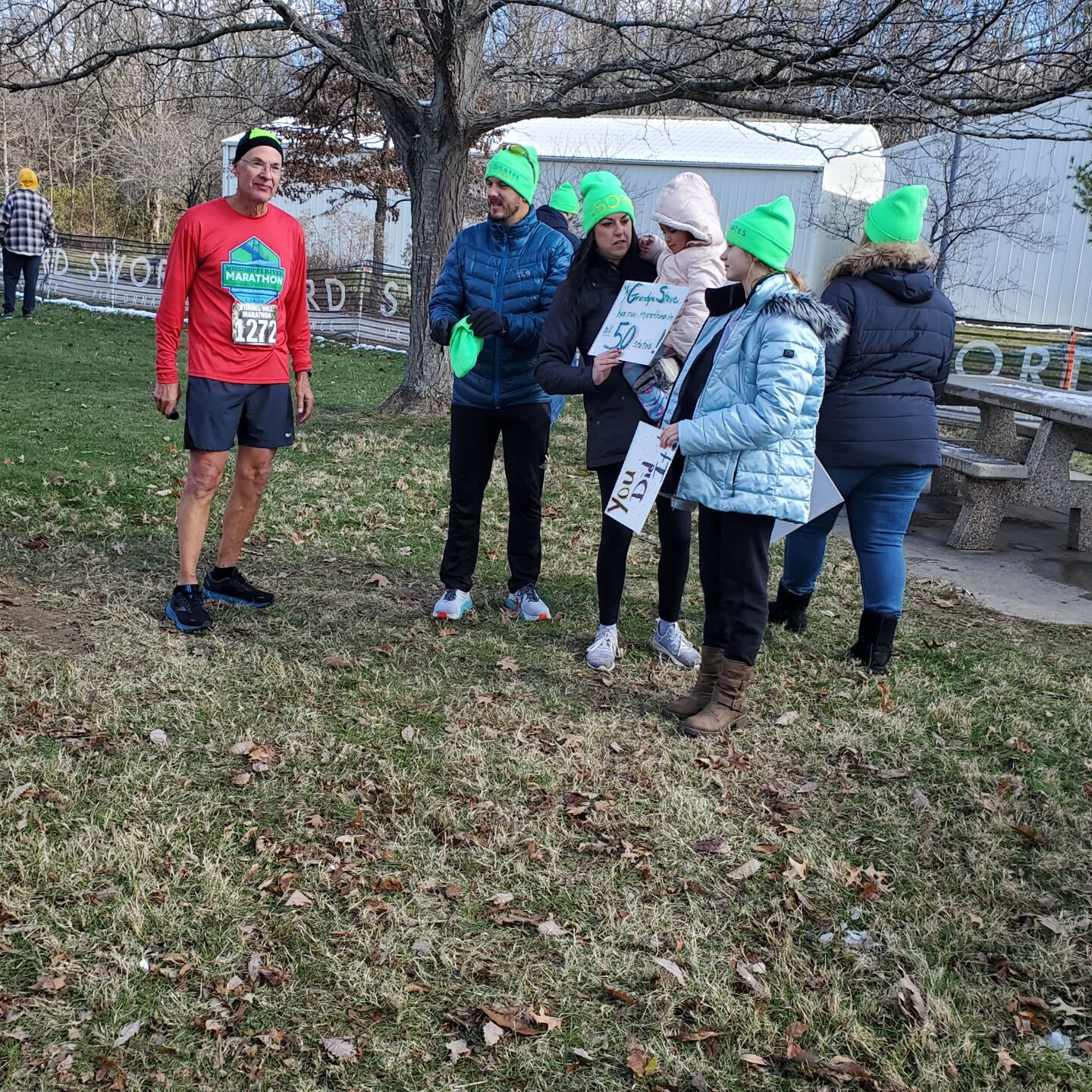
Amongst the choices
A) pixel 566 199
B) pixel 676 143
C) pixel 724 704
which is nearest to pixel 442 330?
pixel 724 704

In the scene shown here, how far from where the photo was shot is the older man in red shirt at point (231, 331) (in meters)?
4.81

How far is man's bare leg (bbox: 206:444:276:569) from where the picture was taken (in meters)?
5.29

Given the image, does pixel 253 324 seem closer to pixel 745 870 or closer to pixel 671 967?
pixel 745 870

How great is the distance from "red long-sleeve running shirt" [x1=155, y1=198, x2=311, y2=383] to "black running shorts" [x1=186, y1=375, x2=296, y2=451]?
1.7 inches

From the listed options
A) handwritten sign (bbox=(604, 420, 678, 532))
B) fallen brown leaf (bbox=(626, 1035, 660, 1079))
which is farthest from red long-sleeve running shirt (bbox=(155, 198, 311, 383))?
fallen brown leaf (bbox=(626, 1035, 660, 1079))

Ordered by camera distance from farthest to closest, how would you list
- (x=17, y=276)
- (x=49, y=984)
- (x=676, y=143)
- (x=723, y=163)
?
(x=676, y=143)
(x=723, y=163)
(x=17, y=276)
(x=49, y=984)

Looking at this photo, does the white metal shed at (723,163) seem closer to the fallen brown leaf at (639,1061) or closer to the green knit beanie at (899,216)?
the green knit beanie at (899,216)

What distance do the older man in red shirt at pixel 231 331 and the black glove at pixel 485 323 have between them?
0.94m

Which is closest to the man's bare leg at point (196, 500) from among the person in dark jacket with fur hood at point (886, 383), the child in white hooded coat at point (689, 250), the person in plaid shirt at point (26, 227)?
the child in white hooded coat at point (689, 250)

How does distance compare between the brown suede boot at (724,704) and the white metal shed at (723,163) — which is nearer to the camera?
the brown suede boot at (724,704)

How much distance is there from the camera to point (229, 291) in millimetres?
4910

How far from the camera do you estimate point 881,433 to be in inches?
193

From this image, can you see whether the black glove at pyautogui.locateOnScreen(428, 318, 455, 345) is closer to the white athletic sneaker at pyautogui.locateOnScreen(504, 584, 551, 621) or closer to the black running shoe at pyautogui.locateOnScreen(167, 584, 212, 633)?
the white athletic sneaker at pyautogui.locateOnScreen(504, 584, 551, 621)

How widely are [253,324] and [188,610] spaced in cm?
135
